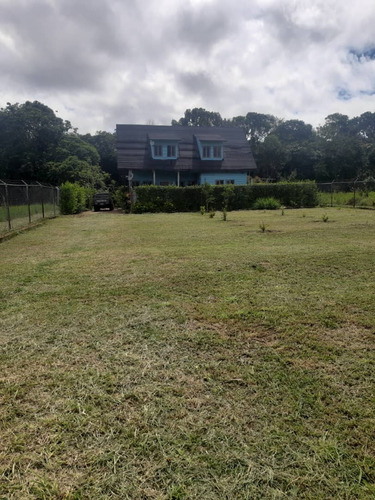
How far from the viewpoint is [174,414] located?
5.69 ft

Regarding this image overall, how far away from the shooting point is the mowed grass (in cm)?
138

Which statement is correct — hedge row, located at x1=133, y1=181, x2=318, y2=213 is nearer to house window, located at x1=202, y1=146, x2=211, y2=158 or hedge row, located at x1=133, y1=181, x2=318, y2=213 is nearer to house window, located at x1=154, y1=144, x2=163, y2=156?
house window, located at x1=154, y1=144, x2=163, y2=156

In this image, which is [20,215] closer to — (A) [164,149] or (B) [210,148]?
(A) [164,149]

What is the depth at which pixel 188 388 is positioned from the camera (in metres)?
1.97

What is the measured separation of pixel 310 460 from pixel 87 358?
1.57 meters

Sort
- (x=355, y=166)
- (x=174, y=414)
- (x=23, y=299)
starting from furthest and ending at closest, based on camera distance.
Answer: (x=355, y=166), (x=23, y=299), (x=174, y=414)

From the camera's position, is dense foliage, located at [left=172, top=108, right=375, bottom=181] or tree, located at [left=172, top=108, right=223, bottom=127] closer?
dense foliage, located at [left=172, top=108, right=375, bottom=181]

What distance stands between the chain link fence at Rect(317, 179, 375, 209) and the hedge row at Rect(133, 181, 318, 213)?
1.24 metres

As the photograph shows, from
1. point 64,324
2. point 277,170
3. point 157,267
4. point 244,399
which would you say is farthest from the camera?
point 277,170

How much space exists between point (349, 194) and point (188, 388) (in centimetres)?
2213

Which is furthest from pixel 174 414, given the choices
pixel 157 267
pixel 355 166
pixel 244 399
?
pixel 355 166

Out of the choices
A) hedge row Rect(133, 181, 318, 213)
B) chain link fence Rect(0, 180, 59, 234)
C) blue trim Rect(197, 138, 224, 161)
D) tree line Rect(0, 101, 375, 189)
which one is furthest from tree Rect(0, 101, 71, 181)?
chain link fence Rect(0, 180, 59, 234)

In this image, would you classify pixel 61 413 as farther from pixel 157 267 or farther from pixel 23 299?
pixel 157 267

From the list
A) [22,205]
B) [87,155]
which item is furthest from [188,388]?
[87,155]
